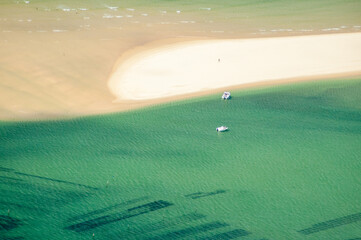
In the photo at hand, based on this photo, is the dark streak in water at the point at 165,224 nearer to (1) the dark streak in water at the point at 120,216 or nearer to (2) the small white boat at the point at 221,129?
(1) the dark streak in water at the point at 120,216

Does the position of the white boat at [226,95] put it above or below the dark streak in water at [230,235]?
above

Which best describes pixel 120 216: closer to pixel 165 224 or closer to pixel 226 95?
pixel 165 224

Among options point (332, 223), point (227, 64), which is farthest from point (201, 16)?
point (332, 223)

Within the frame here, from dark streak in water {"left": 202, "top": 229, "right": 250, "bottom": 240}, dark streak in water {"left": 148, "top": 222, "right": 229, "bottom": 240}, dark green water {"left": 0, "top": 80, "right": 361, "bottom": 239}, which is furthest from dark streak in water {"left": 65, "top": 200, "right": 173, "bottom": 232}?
dark streak in water {"left": 202, "top": 229, "right": 250, "bottom": 240}

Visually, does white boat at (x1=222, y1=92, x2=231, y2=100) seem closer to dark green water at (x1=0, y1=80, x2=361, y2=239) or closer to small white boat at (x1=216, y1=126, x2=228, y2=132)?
dark green water at (x1=0, y1=80, x2=361, y2=239)

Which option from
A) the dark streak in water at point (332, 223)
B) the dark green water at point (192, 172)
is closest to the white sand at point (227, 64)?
the dark green water at point (192, 172)
